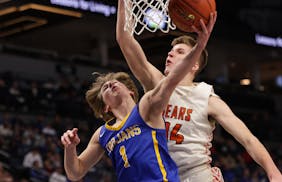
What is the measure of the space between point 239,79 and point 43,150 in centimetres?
1315

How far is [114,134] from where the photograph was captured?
340 centimetres

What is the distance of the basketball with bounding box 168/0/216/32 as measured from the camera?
294 centimetres

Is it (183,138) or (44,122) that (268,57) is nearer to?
(44,122)

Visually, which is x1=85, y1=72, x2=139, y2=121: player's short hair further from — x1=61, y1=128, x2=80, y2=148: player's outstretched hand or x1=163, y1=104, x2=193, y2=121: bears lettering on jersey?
x1=61, y1=128, x2=80, y2=148: player's outstretched hand

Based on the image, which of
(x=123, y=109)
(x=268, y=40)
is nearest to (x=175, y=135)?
(x=123, y=109)

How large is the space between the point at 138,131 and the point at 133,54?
54cm

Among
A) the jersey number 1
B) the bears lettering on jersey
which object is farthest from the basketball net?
the jersey number 1

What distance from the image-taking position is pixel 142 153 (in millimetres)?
3230

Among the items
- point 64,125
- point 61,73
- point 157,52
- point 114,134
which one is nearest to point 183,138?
point 114,134

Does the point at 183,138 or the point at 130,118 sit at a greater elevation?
the point at 130,118

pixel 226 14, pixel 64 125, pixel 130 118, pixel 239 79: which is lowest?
pixel 239 79

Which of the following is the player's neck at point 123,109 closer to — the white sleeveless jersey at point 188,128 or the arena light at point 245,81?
the white sleeveless jersey at point 188,128

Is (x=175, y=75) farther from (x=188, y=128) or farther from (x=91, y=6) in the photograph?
(x=91, y=6)

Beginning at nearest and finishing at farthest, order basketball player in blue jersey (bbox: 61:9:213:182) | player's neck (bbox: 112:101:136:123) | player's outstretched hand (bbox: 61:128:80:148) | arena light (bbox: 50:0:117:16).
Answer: basketball player in blue jersey (bbox: 61:9:213:182) → player's outstretched hand (bbox: 61:128:80:148) → player's neck (bbox: 112:101:136:123) → arena light (bbox: 50:0:117:16)
